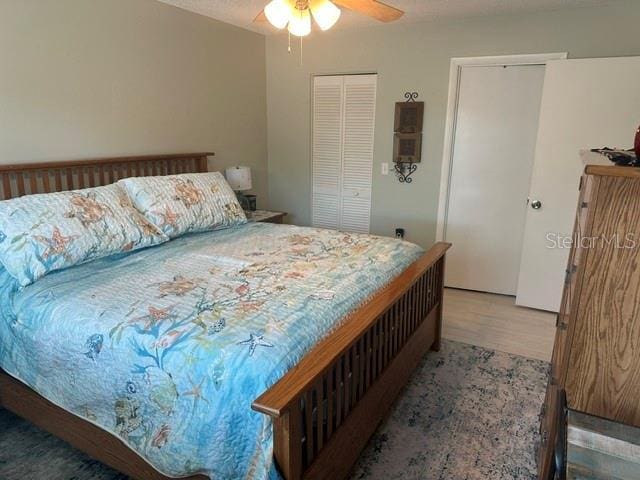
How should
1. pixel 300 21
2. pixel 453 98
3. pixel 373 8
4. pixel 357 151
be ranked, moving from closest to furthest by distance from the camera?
1. pixel 300 21
2. pixel 373 8
3. pixel 453 98
4. pixel 357 151

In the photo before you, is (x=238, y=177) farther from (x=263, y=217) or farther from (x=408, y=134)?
(x=408, y=134)

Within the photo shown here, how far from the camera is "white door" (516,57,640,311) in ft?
10.3

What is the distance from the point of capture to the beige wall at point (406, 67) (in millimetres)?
3311

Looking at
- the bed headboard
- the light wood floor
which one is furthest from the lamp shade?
the light wood floor

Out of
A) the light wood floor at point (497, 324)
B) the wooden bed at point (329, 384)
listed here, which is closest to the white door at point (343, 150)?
the light wood floor at point (497, 324)

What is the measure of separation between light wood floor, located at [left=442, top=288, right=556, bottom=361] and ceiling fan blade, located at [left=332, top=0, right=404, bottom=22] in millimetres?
2112

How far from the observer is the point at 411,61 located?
3896 mm

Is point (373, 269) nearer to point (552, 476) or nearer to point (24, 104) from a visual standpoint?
point (552, 476)

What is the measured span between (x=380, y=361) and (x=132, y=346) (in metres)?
1.08

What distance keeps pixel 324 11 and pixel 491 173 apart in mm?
2187

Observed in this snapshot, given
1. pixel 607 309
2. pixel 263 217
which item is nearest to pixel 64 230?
pixel 263 217

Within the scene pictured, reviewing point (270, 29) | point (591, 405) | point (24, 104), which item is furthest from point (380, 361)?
point (270, 29)

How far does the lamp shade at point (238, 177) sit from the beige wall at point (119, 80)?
0.57ft

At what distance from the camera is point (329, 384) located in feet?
5.35
